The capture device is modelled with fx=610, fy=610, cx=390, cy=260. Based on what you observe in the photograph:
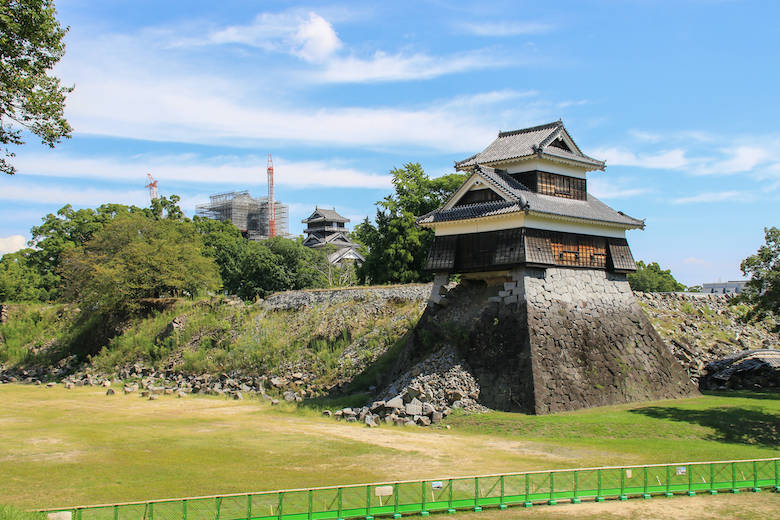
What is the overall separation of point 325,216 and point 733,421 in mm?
87691

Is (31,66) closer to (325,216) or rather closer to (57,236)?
(57,236)

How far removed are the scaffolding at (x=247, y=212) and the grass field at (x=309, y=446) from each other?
103813 millimetres

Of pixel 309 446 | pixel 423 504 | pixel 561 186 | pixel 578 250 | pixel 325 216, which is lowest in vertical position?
pixel 309 446

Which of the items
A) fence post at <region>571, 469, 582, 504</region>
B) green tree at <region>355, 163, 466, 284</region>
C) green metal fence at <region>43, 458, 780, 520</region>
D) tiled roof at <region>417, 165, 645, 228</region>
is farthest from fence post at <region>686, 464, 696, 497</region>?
green tree at <region>355, 163, 466, 284</region>

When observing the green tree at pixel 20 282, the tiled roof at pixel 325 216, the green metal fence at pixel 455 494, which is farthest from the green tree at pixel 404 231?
the tiled roof at pixel 325 216

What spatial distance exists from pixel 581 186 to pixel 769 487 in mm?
16992

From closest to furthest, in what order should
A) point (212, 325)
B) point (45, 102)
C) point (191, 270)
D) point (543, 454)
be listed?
point (543, 454), point (45, 102), point (212, 325), point (191, 270)

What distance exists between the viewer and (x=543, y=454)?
58.5ft

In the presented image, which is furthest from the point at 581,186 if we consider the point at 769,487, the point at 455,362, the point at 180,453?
the point at 180,453

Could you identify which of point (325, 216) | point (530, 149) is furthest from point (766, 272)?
point (325, 216)

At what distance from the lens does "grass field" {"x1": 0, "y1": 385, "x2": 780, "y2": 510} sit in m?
15.0

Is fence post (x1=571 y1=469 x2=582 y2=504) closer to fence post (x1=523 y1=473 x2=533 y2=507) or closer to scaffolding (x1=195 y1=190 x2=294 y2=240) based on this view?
fence post (x1=523 y1=473 x2=533 y2=507)

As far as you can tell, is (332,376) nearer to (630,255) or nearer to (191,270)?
(630,255)

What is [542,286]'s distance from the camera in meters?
25.5
